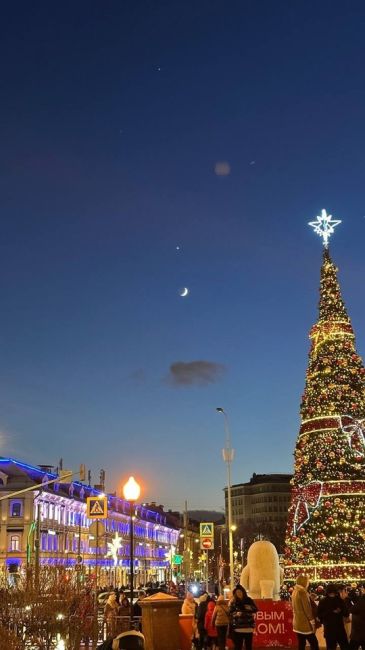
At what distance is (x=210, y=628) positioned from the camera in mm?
16750

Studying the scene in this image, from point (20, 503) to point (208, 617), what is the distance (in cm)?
6397

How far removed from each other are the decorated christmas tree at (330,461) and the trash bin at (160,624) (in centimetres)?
1838

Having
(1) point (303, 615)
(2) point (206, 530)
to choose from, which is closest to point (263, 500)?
(2) point (206, 530)

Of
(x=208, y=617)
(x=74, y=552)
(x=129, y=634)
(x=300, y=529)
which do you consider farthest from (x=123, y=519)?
(x=129, y=634)

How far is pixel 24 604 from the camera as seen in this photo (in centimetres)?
1287

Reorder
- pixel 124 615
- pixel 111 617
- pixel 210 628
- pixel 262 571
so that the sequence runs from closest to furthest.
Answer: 1. pixel 210 628
2. pixel 111 617
3. pixel 124 615
4. pixel 262 571

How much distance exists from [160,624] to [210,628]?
1774 millimetres

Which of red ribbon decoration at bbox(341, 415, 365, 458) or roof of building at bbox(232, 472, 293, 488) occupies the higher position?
roof of building at bbox(232, 472, 293, 488)

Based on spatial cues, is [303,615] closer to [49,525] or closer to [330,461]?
[330,461]

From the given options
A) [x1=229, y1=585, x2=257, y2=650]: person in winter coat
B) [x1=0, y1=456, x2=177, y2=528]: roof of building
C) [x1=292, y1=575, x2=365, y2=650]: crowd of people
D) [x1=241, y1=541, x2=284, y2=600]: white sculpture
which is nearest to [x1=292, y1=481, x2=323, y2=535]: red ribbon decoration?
[x1=241, y1=541, x2=284, y2=600]: white sculpture

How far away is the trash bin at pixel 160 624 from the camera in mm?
15398

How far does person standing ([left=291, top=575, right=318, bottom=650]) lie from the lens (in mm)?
14242

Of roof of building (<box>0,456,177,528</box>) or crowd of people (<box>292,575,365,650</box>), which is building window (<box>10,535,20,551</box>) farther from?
crowd of people (<box>292,575,365,650</box>)

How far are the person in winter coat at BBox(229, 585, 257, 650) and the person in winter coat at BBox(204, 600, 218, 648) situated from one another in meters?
1.95
